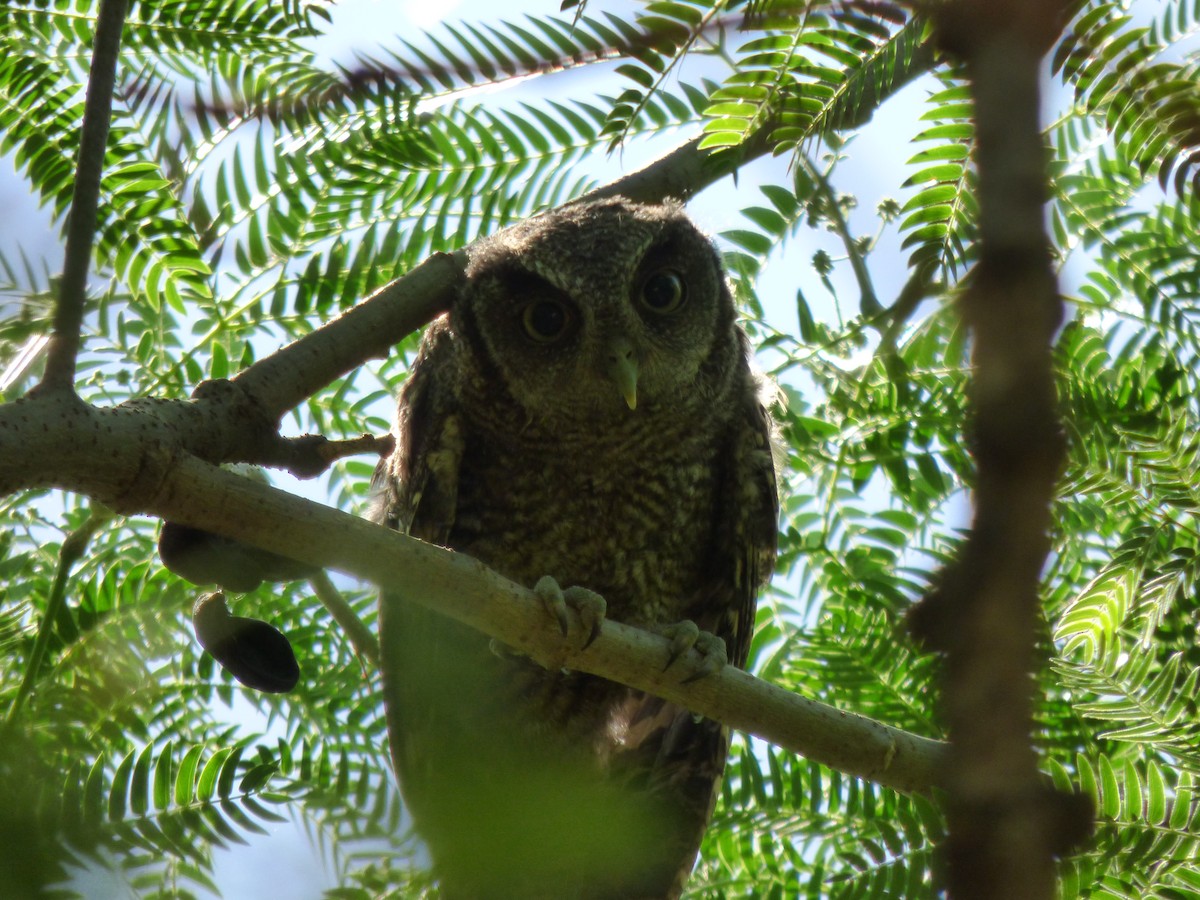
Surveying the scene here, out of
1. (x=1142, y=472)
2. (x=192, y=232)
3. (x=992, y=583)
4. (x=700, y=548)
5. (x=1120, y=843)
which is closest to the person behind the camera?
(x=992, y=583)

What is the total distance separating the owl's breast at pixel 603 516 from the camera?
3514mm

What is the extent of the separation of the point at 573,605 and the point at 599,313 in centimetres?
102

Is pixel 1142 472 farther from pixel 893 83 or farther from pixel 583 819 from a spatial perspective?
pixel 583 819

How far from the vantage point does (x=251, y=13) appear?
2479 mm

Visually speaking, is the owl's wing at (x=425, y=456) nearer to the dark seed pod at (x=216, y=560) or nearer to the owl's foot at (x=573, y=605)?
the owl's foot at (x=573, y=605)

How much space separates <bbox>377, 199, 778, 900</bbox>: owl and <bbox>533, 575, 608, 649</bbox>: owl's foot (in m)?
0.51

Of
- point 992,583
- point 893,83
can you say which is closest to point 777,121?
point 893,83

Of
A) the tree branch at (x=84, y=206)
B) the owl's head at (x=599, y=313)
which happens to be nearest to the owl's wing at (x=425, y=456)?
the owl's head at (x=599, y=313)

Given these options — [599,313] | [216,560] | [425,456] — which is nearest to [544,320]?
[599,313]

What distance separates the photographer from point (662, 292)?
350 cm

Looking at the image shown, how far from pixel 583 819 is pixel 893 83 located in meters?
1.33

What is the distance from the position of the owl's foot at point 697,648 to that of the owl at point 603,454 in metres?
0.16

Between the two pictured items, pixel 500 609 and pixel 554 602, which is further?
pixel 554 602

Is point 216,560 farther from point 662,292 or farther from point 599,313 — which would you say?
point 662,292
